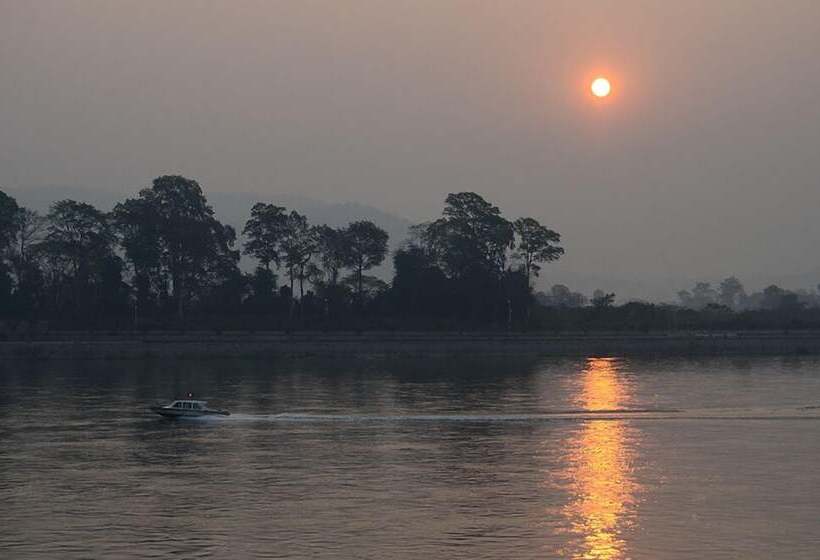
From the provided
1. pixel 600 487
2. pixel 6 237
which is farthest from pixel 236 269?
pixel 600 487

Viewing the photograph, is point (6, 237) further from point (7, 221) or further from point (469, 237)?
point (469, 237)

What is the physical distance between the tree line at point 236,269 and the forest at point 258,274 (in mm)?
172

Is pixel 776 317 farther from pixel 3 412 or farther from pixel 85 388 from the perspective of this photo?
pixel 3 412

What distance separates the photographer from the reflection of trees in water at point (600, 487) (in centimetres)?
3806

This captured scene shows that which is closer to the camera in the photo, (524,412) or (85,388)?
(524,412)

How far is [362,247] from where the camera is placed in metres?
168

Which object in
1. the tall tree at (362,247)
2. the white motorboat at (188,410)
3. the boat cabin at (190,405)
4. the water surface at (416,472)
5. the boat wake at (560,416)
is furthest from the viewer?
the tall tree at (362,247)

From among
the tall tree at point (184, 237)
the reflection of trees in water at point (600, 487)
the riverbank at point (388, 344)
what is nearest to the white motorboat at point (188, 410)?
the reflection of trees in water at point (600, 487)

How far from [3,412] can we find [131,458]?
78.6 feet

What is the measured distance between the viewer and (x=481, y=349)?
494 ft

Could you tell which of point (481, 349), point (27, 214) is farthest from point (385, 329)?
point (27, 214)

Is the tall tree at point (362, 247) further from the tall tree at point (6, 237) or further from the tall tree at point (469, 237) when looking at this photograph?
the tall tree at point (6, 237)

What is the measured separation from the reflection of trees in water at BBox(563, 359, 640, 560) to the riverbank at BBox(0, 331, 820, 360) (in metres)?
72.5

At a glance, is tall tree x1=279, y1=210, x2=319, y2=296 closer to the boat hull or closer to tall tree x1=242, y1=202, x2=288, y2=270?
tall tree x1=242, y1=202, x2=288, y2=270
